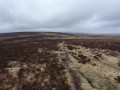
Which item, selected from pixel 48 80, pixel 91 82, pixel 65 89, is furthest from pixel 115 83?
pixel 48 80

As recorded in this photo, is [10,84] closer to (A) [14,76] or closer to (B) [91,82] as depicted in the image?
(A) [14,76]

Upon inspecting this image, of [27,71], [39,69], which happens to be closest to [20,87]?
[27,71]

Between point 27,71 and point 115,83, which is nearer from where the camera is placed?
point 115,83

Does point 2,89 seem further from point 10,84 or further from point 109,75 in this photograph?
point 109,75

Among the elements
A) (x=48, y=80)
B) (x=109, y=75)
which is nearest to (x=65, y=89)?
(x=48, y=80)

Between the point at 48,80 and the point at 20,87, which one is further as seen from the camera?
the point at 48,80

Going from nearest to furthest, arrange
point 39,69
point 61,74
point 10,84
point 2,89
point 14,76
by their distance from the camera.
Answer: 1. point 2,89
2. point 10,84
3. point 14,76
4. point 61,74
5. point 39,69

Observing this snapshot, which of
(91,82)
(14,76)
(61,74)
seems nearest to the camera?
(91,82)
